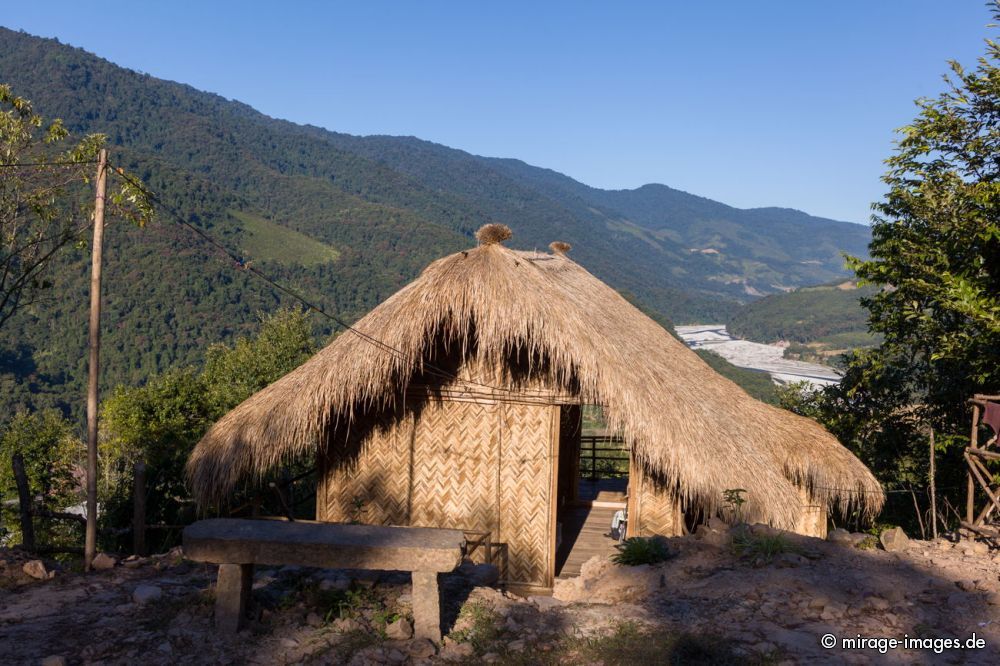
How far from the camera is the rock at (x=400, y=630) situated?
515 centimetres

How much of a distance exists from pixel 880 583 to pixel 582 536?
17.3ft

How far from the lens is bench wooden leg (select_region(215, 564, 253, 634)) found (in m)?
5.18

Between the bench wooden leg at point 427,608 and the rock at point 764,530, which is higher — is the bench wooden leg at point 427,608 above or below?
below

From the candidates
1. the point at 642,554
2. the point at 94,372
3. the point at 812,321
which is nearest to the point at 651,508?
the point at 642,554

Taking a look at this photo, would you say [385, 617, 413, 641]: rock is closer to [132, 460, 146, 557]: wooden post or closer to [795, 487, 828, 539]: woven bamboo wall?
[132, 460, 146, 557]: wooden post

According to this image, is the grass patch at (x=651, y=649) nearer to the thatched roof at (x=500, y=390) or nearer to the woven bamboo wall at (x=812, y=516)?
the thatched roof at (x=500, y=390)

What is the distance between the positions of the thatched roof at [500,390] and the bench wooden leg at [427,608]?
3195mm

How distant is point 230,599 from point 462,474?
3.62m

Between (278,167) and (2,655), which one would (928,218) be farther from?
(278,167)

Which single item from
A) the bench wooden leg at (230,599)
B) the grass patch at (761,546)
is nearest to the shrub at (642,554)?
the grass patch at (761,546)

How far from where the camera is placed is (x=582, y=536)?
10758 millimetres

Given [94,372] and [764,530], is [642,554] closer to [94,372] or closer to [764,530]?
[764,530]

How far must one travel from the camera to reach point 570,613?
5664 mm

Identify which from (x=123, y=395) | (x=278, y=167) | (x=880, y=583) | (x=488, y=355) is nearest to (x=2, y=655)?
(x=488, y=355)
